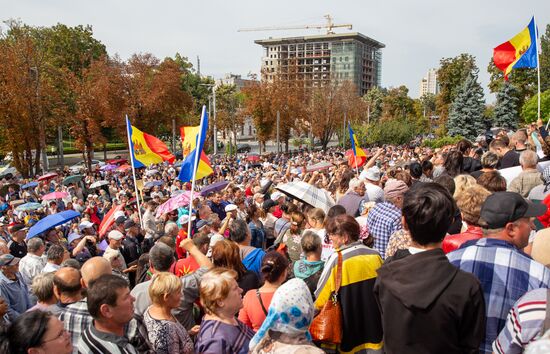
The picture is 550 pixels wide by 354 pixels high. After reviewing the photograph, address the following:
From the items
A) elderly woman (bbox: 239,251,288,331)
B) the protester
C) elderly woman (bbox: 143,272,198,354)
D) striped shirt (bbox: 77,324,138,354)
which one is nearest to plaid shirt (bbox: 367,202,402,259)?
elderly woman (bbox: 239,251,288,331)

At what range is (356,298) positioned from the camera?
327 centimetres

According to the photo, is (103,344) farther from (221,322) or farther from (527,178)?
(527,178)

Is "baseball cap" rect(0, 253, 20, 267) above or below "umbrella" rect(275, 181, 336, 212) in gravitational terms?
below

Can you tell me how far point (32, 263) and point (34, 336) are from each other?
13.3 ft

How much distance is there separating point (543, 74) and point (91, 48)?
5112cm

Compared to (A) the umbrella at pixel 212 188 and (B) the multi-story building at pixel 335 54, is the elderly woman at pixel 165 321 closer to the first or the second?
(A) the umbrella at pixel 212 188

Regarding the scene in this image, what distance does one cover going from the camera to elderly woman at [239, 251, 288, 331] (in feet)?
11.6

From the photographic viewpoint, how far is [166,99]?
1499 inches

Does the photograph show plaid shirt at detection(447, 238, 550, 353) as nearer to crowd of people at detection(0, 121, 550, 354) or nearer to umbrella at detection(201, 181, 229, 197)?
crowd of people at detection(0, 121, 550, 354)

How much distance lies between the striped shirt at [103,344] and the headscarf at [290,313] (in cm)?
96

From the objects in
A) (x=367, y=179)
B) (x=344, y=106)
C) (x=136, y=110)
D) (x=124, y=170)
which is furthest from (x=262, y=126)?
(x=367, y=179)

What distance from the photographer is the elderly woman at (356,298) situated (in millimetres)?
3270

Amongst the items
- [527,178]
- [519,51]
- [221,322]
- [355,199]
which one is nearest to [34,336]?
[221,322]

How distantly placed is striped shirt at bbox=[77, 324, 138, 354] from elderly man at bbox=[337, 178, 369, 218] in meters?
3.68
